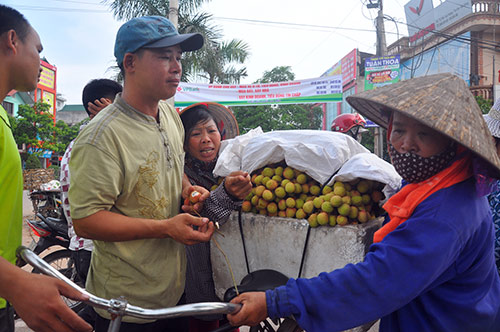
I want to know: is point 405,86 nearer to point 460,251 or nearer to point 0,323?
point 460,251

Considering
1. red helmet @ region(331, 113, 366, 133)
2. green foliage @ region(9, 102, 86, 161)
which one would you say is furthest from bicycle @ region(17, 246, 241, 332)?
green foliage @ region(9, 102, 86, 161)

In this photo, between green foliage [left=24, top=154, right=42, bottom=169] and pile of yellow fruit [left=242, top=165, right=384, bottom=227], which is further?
green foliage [left=24, top=154, right=42, bottom=169]

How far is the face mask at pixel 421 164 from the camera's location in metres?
1.18

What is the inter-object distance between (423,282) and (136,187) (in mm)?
1100

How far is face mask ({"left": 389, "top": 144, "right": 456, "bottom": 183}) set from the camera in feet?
3.88

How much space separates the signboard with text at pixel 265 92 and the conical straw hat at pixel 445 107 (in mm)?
9224

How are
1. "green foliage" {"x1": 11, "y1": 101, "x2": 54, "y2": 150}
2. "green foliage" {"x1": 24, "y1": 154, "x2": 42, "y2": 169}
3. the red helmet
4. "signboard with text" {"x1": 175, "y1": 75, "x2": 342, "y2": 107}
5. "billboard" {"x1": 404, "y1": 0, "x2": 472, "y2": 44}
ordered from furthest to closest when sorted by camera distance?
1. "billboard" {"x1": 404, "y1": 0, "x2": 472, "y2": 44}
2. "green foliage" {"x1": 24, "y1": 154, "x2": 42, "y2": 169}
3. "green foliage" {"x1": 11, "y1": 101, "x2": 54, "y2": 150}
4. "signboard with text" {"x1": 175, "y1": 75, "x2": 342, "y2": 107}
5. the red helmet

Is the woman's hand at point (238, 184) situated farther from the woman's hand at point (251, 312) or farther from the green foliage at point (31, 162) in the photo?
the green foliage at point (31, 162)

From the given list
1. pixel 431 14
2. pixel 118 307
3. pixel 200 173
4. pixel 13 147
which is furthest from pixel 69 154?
pixel 431 14

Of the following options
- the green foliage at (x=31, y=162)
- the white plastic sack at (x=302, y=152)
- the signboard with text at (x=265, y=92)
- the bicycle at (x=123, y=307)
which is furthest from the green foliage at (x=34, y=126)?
the bicycle at (x=123, y=307)

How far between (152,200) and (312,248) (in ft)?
2.63

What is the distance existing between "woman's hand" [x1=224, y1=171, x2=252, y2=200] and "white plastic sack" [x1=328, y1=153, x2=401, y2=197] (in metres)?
0.50

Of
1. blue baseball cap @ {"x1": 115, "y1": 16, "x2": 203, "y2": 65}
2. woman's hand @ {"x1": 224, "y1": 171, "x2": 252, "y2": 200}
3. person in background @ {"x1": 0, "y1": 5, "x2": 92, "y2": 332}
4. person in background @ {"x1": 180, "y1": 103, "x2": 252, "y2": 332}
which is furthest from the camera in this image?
person in background @ {"x1": 180, "y1": 103, "x2": 252, "y2": 332}

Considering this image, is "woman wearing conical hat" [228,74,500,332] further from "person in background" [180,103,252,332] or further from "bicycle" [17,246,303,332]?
"person in background" [180,103,252,332]
